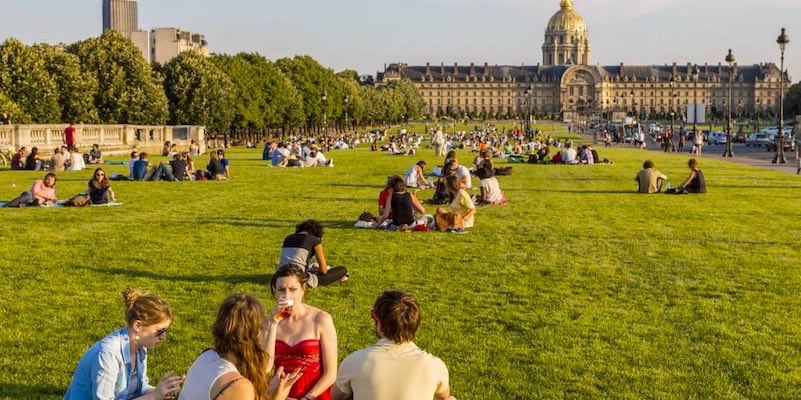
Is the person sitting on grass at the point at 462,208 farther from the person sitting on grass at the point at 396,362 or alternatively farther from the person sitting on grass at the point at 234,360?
the person sitting on grass at the point at 234,360

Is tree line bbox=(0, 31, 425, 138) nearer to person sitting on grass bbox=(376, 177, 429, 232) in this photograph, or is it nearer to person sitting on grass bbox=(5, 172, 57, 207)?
person sitting on grass bbox=(5, 172, 57, 207)

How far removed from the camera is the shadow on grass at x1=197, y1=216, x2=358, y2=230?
20094 millimetres

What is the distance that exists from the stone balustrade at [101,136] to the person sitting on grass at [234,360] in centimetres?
4260

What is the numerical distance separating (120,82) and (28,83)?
7.88m

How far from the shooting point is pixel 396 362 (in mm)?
6340

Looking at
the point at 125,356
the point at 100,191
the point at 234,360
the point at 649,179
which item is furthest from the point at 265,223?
the point at 234,360

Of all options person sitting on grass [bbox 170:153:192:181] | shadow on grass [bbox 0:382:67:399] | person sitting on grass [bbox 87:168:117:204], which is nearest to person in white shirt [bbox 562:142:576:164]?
person sitting on grass [bbox 170:153:192:181]

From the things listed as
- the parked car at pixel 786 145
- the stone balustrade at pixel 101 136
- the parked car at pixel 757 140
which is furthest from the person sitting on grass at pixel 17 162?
the parked car at pixel 757 140

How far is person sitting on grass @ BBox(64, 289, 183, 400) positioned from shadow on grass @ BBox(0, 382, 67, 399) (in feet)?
5.00

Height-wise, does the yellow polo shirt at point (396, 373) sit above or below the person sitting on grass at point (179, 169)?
below

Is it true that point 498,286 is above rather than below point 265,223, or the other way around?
below

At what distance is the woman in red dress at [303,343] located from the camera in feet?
24.1

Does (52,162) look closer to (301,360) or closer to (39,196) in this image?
(39,196)

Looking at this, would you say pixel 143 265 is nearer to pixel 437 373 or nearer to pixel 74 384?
pixel 74 384
